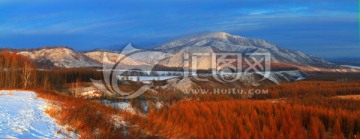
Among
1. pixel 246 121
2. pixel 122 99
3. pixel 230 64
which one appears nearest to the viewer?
pixel 246 121

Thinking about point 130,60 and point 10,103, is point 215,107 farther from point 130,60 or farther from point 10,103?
point 130,60

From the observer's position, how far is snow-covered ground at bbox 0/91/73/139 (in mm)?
11391

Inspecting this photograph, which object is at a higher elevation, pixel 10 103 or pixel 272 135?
pixel 10 103

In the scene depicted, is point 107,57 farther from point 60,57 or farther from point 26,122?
point 26,122

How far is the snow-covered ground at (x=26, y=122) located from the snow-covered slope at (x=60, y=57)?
117542 millimetres

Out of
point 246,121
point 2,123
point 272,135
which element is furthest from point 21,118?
point 246,121

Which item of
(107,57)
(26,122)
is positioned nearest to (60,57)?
(107,57)

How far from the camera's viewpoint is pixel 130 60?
183 metres

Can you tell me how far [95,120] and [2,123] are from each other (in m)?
4.28

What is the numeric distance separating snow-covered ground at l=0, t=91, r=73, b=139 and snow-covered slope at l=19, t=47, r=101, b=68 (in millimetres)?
117542

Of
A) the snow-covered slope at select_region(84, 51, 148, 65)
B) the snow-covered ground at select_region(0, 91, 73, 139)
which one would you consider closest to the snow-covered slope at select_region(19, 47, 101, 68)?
the snow-covered slope at select_region(84, 51, 148, 65)

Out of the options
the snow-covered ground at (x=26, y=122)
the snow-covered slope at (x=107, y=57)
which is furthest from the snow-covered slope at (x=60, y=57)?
the snow-covered ground at (x=26, y=122)

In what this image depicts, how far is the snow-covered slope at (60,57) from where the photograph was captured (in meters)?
133

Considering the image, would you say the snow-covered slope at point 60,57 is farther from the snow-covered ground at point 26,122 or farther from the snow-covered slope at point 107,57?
the snow-covered ground at point 26,122
